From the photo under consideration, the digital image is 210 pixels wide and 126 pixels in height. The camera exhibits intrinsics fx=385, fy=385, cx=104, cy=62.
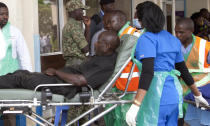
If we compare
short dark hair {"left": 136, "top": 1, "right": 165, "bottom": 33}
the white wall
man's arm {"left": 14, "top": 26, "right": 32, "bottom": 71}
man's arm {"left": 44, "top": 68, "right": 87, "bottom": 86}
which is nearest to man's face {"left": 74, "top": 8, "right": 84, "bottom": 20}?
the white wall

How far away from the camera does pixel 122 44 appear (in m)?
3.63

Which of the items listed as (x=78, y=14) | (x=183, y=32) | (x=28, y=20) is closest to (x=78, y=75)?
(x=183, y=32)

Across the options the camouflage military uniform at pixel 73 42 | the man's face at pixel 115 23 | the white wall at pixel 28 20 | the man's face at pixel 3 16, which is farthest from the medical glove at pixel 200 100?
the white wall at pixel 28 20

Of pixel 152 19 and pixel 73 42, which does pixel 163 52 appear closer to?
pixel 152 19

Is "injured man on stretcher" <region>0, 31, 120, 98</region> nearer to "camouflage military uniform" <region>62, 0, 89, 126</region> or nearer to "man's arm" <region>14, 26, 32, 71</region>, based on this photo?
"man's arm" <region>14, 26, 32, 71</region>

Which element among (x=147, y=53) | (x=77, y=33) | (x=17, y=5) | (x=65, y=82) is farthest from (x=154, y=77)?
(x=17, y=5)

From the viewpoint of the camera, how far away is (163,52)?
Answer: 304cm

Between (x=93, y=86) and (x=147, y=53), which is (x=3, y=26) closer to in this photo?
(x=93, y=86)

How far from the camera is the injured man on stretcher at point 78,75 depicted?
3219 mm

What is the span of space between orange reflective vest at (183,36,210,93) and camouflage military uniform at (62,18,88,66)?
4.43 ft

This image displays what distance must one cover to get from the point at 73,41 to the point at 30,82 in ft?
5.26

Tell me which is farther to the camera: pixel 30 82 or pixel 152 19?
pixel 30 82

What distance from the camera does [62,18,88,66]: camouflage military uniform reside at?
4695 mm

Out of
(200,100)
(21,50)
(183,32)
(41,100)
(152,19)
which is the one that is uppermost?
(152,19)
